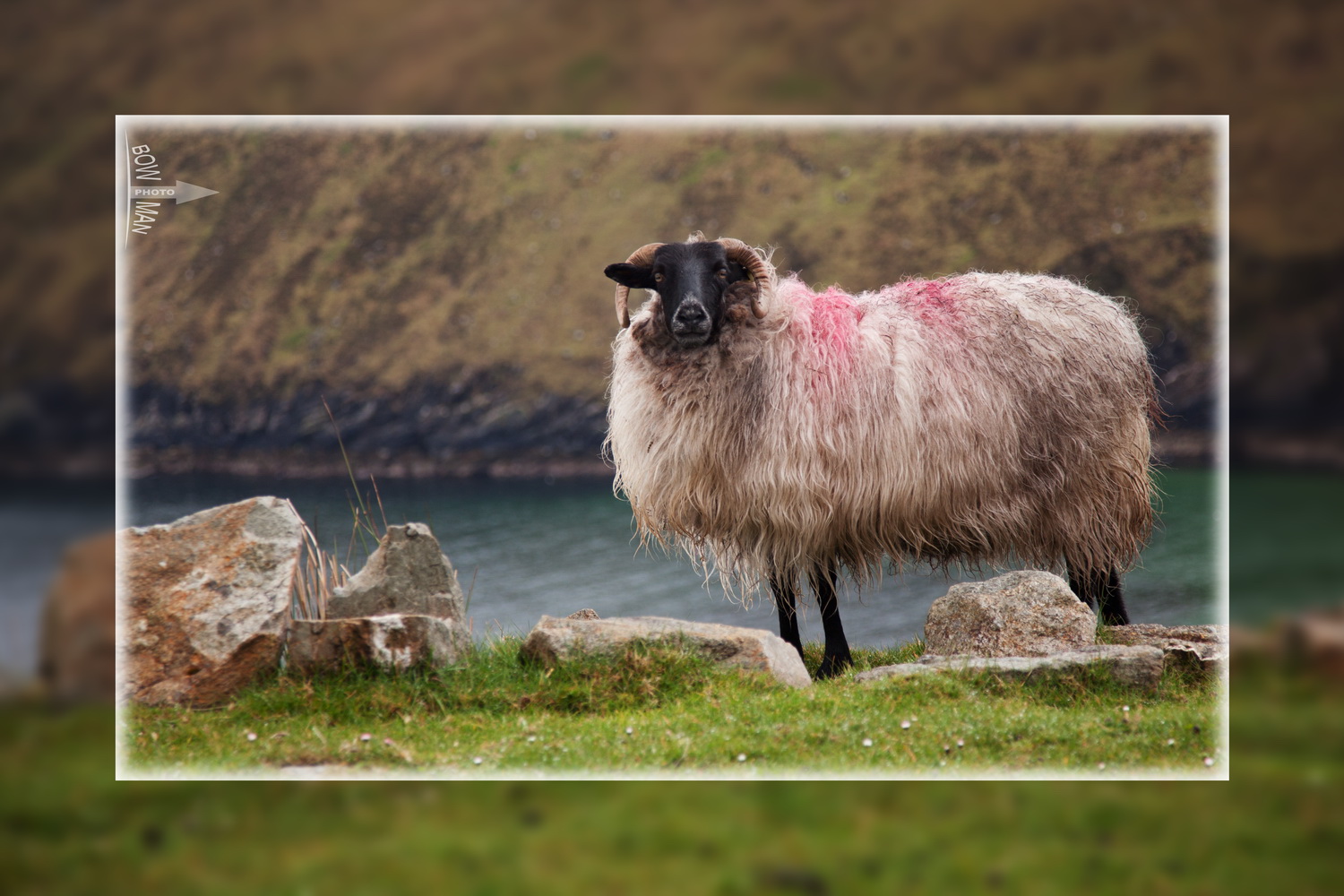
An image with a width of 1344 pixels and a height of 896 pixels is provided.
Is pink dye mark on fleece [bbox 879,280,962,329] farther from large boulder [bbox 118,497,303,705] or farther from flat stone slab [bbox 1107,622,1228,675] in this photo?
large boulder [bbox 118,497,303,705]

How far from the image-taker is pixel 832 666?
368 inches

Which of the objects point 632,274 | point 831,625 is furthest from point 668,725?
point 632,274

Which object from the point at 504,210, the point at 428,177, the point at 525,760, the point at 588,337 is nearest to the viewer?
the point at 525,760

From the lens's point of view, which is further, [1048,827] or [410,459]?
[410,459]

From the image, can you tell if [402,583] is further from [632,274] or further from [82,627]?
[632,274]

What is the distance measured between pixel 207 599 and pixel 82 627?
1.23 m

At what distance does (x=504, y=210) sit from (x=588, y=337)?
4.47 m

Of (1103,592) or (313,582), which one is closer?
(313,582)

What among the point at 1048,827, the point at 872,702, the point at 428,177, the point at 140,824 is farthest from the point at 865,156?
the point at 140,824

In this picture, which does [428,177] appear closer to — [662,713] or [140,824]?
[662,713]

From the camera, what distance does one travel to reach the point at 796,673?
8.75 meters

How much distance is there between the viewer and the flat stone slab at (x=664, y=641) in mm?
8531

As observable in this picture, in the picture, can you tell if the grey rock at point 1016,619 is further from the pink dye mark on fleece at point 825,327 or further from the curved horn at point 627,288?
the curved horn at point 627,288

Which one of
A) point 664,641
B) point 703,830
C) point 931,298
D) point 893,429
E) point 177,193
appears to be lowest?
point 703,830
